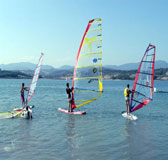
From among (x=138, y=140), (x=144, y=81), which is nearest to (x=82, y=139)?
(x=138, y=140)

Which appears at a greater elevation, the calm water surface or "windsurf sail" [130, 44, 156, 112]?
"windsurf sail" [130, 44, 156, 112]

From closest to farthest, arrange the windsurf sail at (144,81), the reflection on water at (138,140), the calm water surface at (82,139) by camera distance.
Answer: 1. the calm water surface at (82,139)
2. the reflection on water at (138,140)
3. the windsurf sail at (144,81)

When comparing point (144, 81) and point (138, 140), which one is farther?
point (144, 81)

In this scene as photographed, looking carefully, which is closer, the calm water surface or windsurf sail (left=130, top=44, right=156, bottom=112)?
the calm water surface

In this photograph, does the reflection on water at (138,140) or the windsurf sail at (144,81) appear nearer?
the reflection on water at (138,140)

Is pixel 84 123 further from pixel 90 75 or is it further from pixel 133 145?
pixel 133 145

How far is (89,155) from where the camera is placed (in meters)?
8.73

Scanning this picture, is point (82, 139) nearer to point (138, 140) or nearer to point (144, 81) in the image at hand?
point (138, 140)

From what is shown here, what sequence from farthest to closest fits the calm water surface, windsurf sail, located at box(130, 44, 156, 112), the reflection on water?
1. windsurf sail, located at box(130, 44, 156, 112)
2. the reflection on water
3. the calm water surface

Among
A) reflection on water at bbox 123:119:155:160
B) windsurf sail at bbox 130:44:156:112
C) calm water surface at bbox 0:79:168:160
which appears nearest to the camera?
calm water surface at bbox 0:79:168:160

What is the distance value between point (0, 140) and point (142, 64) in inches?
386

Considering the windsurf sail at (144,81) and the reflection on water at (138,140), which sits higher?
the windsurf sail at (144,81)

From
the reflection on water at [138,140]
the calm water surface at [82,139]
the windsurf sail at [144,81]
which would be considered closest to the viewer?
the calm water surface at [82,139]

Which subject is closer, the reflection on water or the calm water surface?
the calm water surface
